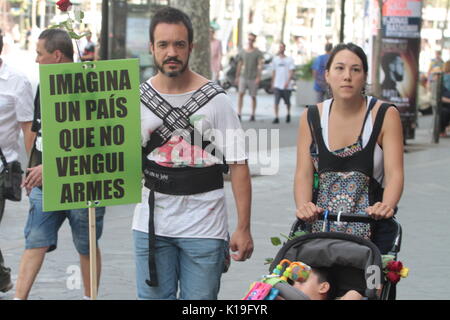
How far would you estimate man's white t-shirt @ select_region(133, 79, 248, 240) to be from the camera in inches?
186

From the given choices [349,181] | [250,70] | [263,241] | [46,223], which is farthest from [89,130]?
[250,70]

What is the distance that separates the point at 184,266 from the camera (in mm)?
4805

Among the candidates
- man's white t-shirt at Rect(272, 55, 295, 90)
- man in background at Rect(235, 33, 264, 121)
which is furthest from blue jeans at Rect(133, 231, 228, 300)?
man's white t-shirt at Rect(272, 55, 295, 90)

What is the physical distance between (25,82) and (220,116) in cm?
225

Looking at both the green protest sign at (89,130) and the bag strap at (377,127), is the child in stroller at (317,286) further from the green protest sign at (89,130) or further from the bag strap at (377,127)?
the green protest sign at (89,130)

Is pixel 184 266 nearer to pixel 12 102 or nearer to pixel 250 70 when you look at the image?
pixel 12 102

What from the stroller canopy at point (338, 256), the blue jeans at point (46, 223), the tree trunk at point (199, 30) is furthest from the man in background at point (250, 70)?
the stroller canopy at point (338, 256)

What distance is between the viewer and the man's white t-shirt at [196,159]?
472cm

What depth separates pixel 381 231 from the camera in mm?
4762

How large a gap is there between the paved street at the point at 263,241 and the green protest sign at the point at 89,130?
2.54 meters

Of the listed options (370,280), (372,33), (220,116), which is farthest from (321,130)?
(372,33)

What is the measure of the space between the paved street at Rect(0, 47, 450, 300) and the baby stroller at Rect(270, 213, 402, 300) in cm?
264
